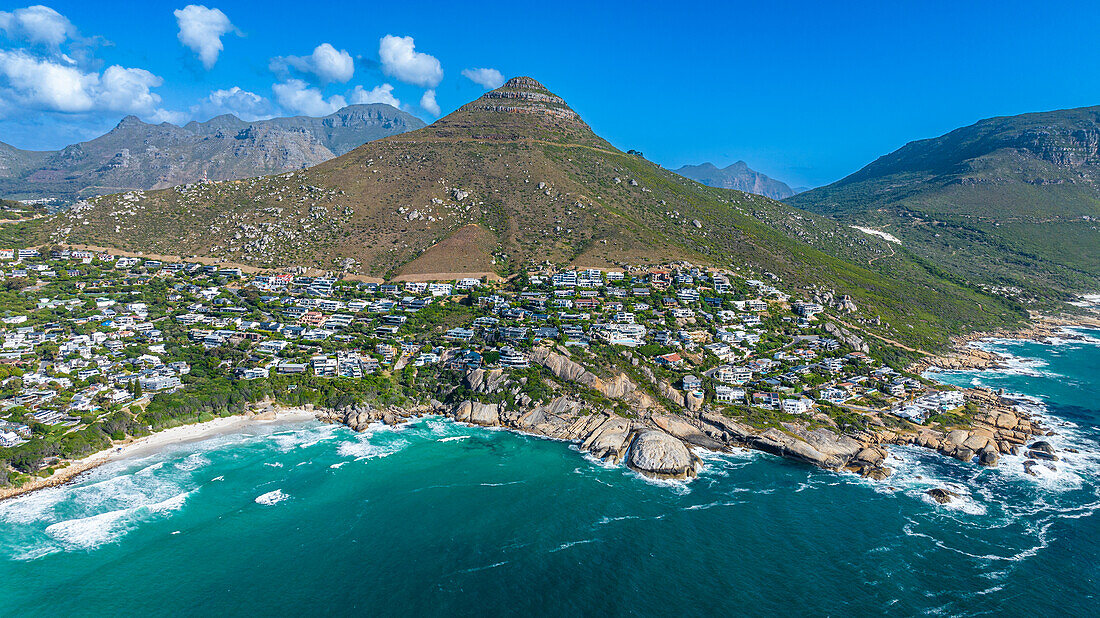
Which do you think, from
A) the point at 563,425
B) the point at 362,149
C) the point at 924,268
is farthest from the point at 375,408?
the point at 924,268

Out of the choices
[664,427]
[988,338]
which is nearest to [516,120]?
[664,427]

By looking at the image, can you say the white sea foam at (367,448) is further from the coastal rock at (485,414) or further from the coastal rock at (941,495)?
the coastal rock at (941,495)

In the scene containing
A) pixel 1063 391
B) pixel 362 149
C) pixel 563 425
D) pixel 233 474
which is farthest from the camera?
pixel 362 149

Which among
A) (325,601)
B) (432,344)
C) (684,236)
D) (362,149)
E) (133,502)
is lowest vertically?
(325,601)

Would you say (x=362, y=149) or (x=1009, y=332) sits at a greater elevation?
(x=362, y=149)

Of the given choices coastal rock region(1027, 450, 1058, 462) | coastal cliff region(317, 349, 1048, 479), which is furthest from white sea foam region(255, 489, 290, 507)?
coastal rock region(1027, 450, 1058, 462)

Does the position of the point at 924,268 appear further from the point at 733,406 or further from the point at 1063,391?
the point at 733,406

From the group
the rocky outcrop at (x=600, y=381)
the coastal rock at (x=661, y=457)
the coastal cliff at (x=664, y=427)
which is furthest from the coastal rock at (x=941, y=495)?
the rocky outcrop at (x=600, y=381)
